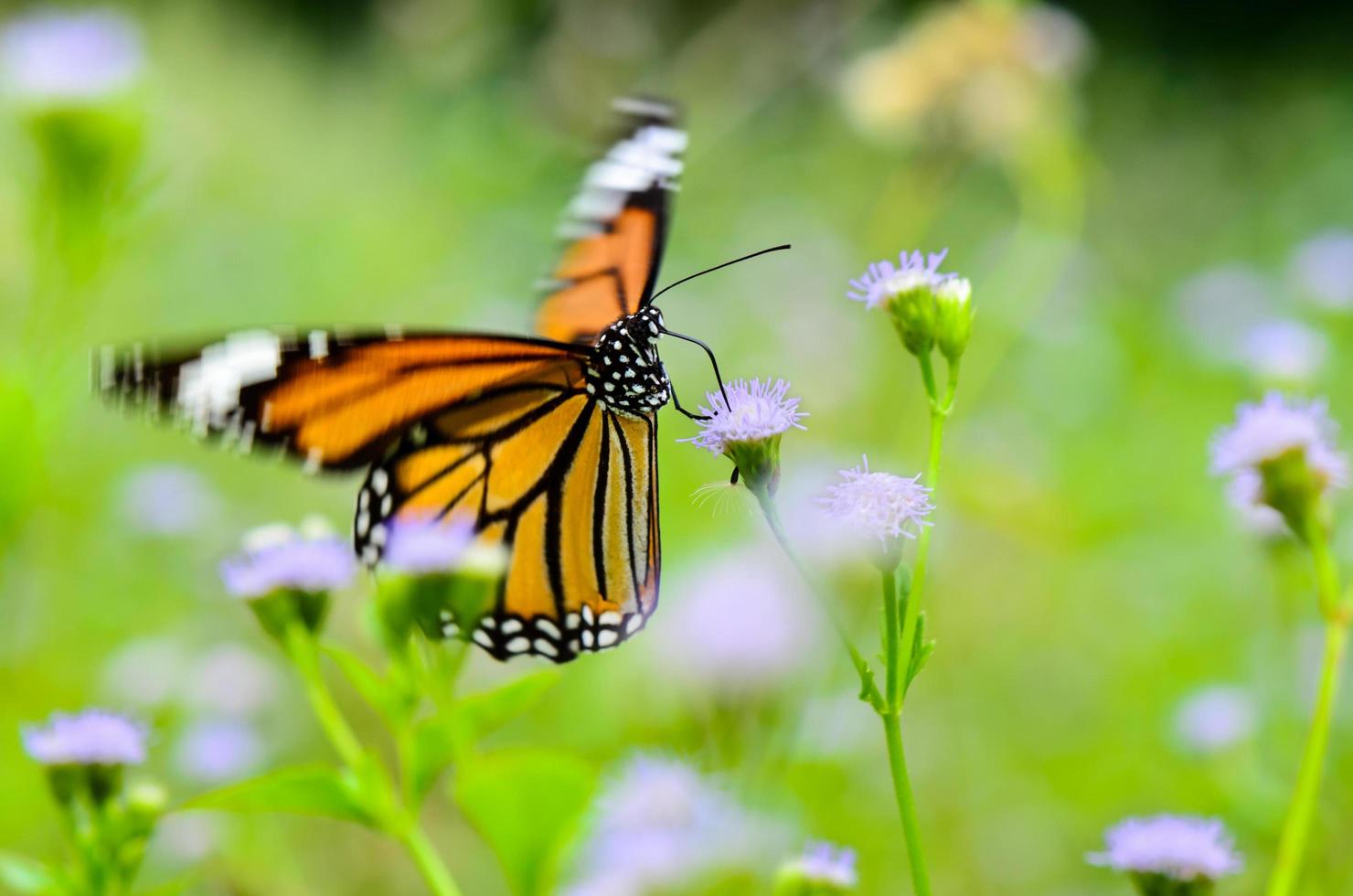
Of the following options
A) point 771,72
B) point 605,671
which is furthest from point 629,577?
point 771,72

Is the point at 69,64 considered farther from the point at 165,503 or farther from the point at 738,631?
the point at 165,503

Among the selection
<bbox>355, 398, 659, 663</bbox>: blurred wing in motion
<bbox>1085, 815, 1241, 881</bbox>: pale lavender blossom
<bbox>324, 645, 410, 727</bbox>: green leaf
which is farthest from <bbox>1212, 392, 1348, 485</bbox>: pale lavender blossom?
<bbox>324, 645, 410, 727</bbox>: green leaf

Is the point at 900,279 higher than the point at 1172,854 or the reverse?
higher

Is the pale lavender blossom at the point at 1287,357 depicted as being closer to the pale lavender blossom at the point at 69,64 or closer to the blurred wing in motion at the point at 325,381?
the blurred wing in motion at the point at 325,381

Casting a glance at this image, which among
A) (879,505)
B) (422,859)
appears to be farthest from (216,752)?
(879,505)

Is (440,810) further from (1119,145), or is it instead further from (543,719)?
(1119,145)
